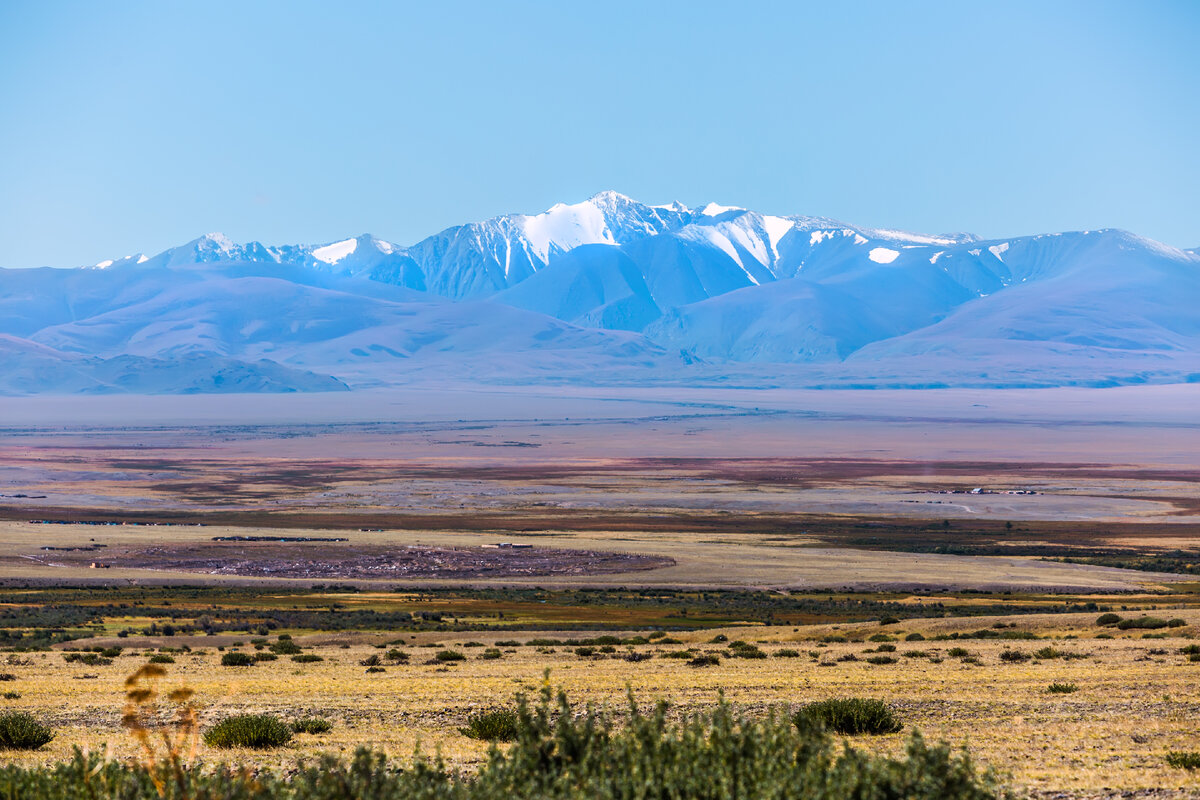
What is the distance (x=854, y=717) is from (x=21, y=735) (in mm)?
9676

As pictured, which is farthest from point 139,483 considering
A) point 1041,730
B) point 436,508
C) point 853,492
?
point 1041,730

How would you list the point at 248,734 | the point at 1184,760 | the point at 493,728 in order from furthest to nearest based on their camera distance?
the point at 493,728 < the point at 248,734 < the point at 1184,760

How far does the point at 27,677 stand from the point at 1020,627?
24.7 m

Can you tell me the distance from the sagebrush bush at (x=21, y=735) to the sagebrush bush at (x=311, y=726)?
2.79 meters

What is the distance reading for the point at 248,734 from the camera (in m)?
13.2

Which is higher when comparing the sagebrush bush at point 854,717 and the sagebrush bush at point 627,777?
the sagebrush bush at point 627,777

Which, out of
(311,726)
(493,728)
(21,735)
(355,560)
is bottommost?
(355,560)

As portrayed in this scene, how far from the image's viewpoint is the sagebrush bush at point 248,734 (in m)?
13.2

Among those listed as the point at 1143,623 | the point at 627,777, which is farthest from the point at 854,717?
the point at 1143,623

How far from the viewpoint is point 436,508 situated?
313 feet

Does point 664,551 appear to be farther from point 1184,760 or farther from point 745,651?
point 1184,760

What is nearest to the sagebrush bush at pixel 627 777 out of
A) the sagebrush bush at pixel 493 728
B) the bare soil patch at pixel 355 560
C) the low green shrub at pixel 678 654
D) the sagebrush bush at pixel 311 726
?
the sagebrush bush at pixel 493 728

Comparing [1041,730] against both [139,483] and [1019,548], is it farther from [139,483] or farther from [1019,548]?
[139,483]

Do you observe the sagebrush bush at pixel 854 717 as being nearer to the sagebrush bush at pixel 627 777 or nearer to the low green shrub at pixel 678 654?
the sagebrush bush at pixel 627 777
